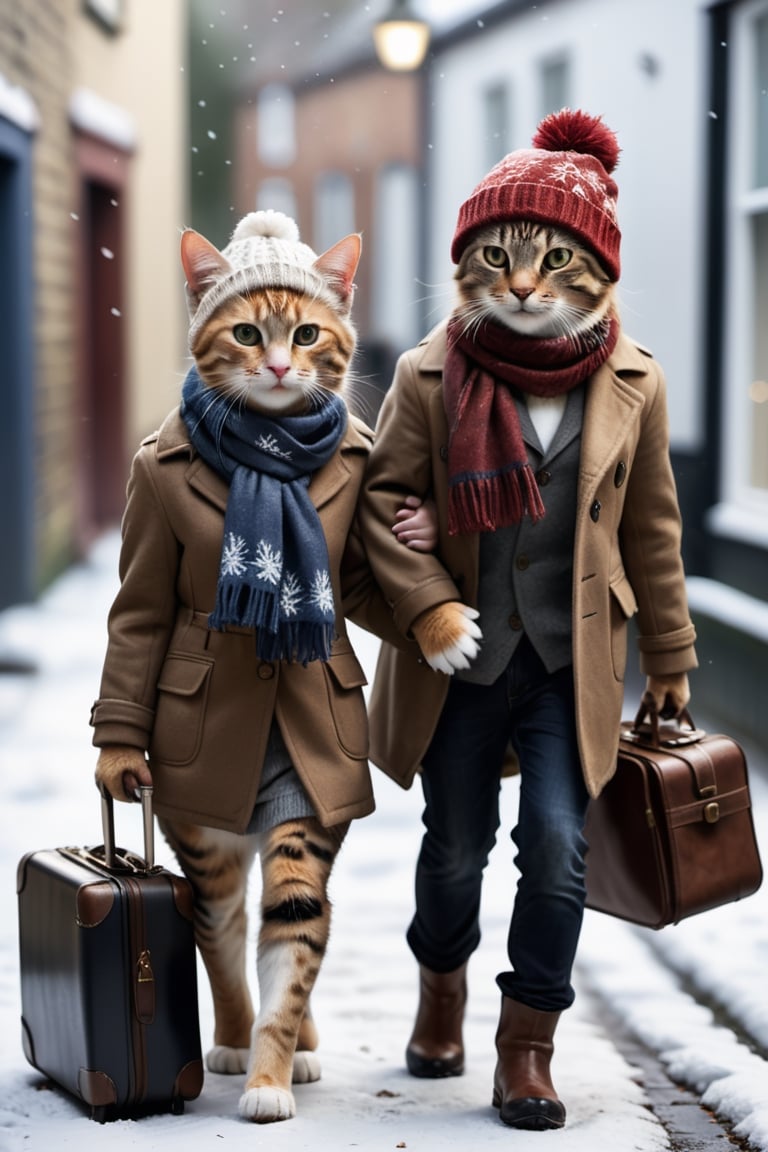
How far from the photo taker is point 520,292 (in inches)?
99.2

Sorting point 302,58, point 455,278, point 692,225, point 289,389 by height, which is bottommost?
point 289,389

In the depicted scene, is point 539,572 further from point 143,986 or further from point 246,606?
point 143,986

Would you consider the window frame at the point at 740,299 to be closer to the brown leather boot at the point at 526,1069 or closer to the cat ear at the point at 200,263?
the brown leather boot at the point at 526,1069

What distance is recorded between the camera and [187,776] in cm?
265

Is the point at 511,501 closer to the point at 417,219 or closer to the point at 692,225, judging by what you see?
the point at 692,225

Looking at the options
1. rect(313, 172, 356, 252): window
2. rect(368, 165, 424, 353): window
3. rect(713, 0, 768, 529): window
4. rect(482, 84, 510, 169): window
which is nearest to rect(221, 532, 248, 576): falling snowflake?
rect(713, 0, 768, 529): window

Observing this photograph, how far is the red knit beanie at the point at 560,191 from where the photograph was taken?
8.31 ft

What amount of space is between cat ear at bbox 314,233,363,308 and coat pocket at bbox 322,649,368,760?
0.60 meters

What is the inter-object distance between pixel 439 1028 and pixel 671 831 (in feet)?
2.00

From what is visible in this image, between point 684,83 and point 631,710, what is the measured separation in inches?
91.9

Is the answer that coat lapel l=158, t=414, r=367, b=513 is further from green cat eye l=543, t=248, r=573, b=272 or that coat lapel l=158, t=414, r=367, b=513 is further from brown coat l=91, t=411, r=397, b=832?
green cat eye l=543, t=248, r=573, b=272

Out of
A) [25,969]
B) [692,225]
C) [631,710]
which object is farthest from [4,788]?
[692,225]

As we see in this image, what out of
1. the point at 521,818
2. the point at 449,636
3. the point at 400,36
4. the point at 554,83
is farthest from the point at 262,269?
the point at 554,83

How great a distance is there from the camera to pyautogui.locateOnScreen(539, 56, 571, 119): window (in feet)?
23.7
